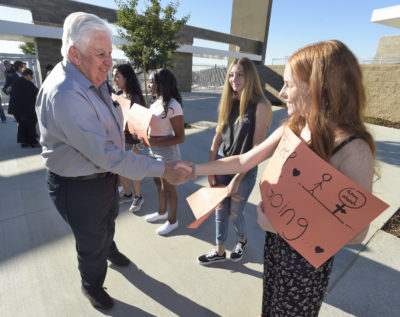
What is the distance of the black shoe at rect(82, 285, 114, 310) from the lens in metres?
1.88

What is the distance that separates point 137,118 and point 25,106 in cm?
455

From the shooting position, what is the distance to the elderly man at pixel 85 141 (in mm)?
1337

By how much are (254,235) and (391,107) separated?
35.2 feet

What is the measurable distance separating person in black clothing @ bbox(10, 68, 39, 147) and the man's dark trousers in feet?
15.7

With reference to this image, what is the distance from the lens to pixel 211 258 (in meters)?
2.34

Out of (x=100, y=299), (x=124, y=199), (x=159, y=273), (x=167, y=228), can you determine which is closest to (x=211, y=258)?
(x=159, y=273)

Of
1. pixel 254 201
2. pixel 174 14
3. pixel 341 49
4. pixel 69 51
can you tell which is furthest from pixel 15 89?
pixel 341 49

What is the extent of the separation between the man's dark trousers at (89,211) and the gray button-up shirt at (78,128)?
4.8 inches

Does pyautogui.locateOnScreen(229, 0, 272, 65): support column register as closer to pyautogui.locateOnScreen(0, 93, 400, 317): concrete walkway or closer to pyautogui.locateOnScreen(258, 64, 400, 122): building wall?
pyautogui.locateOnScreen(258, 64, 400, 122): building wall

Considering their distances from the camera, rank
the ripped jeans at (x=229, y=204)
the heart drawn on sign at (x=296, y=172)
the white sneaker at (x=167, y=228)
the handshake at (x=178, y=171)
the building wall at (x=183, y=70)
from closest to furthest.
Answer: the heart drawn on sign at (x=296, y=172) < the handshake at (x=178, y=171) < the ripped jeans at (x=229, y=204) < the white sneaker at (x=167, y=228) < the building wall at (x=183, y=70)

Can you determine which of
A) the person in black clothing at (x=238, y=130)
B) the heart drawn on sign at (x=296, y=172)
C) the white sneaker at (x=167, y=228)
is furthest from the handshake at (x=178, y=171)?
the white sneaker at (x=167, y=228)

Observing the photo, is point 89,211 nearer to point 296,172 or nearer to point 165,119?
point 165,119

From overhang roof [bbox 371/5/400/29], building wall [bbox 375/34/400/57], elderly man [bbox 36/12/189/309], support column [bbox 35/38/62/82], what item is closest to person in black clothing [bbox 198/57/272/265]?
elderly man [bbox 36/12/189/309]

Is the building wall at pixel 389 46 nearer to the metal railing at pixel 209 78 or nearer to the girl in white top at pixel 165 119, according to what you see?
the metal railing at pixel 209 78
